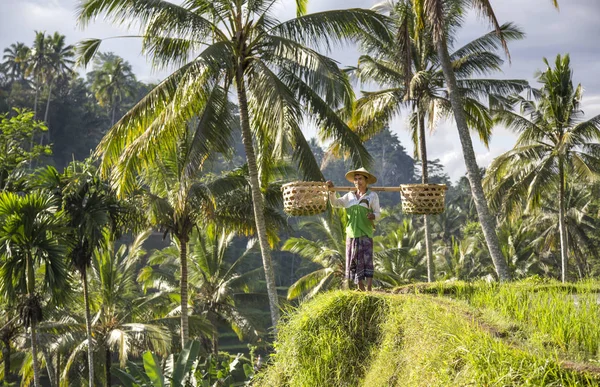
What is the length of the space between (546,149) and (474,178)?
7832 millimetres

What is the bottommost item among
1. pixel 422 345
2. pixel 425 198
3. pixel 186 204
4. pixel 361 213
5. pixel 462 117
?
pixel 422 345

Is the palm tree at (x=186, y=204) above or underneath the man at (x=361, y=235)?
above

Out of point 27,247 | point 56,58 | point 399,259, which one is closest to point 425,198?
point 27,247

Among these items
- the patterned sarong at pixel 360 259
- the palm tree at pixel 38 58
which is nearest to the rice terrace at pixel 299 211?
the patterned sarong at pixel 360 259

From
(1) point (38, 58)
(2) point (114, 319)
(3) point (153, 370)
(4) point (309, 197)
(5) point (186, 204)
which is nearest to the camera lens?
(3) point (153, 370)

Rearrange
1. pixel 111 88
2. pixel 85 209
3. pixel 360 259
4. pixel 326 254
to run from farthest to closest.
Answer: pixel 111 88 < pixel 326 254 < pixel 85 209 < pixel 360 259

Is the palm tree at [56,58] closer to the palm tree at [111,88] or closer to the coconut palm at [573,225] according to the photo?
the palm tree at [111,88]

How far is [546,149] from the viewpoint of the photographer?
18.9m

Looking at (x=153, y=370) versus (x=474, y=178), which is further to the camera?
(x=474, y=178)

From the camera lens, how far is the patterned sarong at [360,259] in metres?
6.82

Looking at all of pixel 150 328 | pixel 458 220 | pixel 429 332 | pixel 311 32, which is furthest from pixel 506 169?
pixel 458 220

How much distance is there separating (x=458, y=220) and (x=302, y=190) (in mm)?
39793

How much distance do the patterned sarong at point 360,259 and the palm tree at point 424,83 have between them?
9.54 meters

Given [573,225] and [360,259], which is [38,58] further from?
[360,259]
